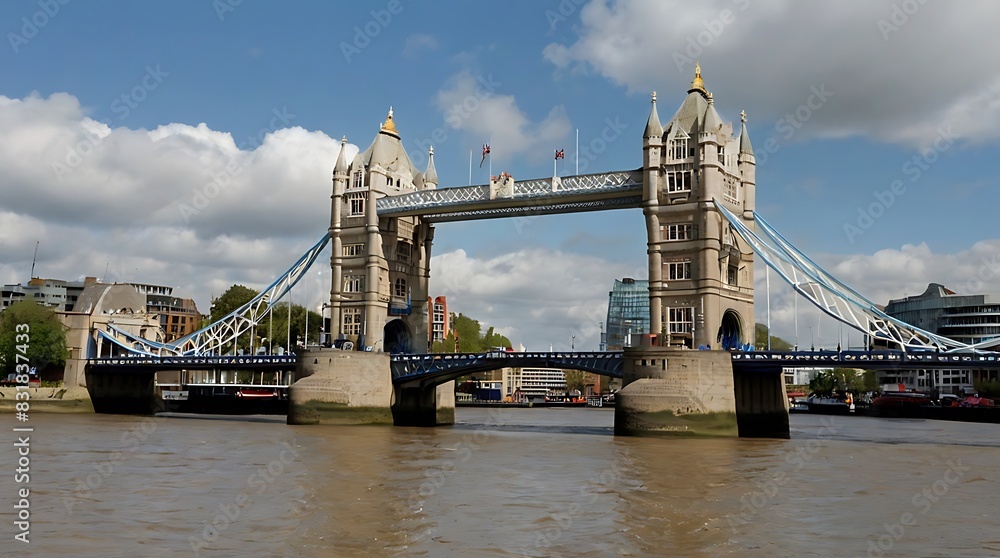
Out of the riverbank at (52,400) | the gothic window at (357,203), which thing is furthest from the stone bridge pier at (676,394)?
the riverbank at (52,400)

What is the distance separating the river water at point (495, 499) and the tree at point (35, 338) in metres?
34.3

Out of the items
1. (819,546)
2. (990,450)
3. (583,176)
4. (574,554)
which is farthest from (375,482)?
(583,176)

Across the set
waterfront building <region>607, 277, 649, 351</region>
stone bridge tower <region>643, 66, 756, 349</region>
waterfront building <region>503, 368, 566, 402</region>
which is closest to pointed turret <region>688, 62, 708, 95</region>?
stone bridge tower <region>643, 66, 756, 349</region>

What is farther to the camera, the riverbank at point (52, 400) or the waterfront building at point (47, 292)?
the waterfront building at point (47, 292)

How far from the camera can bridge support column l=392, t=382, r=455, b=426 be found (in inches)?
2468

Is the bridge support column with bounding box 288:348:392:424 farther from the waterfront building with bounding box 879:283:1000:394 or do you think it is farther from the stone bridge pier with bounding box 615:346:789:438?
the waterfront building with bounding box 879:283:1000:394

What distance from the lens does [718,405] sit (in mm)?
47594

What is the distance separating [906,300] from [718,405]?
95366 millimetres

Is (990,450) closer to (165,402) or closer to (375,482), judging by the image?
(375,482)

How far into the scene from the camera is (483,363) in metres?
58.0

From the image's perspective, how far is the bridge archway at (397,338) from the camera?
6925 centimetres

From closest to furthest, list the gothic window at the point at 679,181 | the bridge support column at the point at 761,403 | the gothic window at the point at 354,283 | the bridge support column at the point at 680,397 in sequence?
the bridge support column at the point at 680,397
the bridge support column at the point at 761,403
the gothic window at the point at 679,181
the gothic window at the point at 354,283

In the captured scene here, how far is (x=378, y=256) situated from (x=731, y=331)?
24.7 m

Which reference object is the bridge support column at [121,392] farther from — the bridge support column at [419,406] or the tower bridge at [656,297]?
the bridge support column at [419,406]
